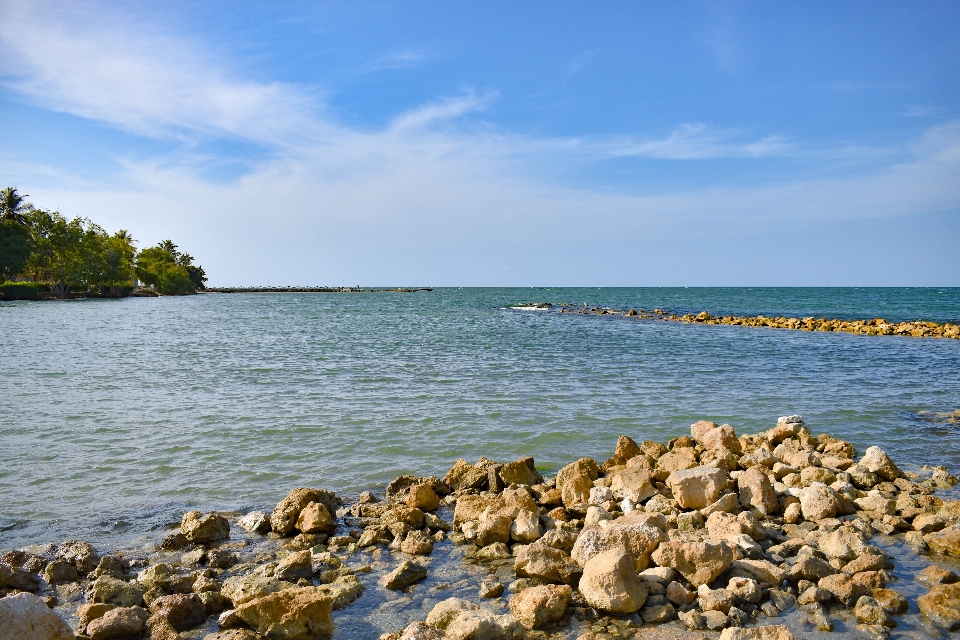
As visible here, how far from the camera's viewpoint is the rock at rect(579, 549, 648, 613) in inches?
218

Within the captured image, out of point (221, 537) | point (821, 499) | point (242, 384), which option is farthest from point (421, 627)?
point (242, 384)

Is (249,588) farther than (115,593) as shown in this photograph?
Yes

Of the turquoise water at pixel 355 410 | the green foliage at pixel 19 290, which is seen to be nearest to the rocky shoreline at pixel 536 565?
the turquoise water at pixel 355 410

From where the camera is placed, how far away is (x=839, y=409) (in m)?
15.9

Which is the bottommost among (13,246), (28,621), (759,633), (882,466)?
(759,633)

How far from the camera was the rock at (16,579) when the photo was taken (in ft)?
19.9

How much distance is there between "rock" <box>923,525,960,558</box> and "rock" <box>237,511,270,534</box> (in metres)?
7.72

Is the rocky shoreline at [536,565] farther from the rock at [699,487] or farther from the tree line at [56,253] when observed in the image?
the tree line at [56,253]

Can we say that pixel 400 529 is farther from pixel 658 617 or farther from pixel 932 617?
pixel 932 617

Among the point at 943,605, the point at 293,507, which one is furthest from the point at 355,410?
the point at 943,605

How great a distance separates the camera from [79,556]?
6605 millimetres

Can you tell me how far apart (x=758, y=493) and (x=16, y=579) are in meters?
8.44

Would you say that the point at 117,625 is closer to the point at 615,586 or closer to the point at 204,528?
Result: the point at 204,528

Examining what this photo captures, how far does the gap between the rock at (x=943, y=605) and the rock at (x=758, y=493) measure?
2339 millimetres
